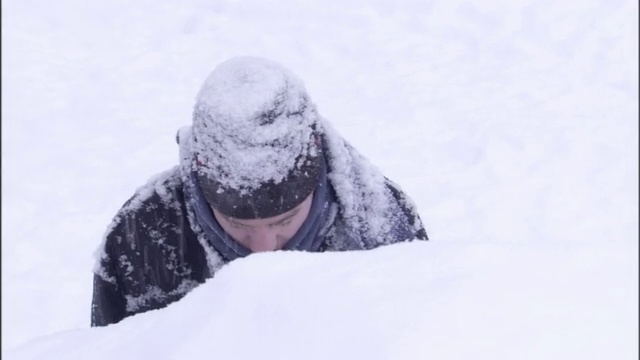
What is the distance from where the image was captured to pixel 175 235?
183cm

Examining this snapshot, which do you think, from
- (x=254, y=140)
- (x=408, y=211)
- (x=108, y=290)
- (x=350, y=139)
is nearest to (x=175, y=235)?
(x=108, y=290)

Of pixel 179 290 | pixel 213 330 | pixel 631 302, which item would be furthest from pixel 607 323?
pixel 179 290

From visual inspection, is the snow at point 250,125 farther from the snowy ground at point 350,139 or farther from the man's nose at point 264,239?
the snowy ground at point 350,139

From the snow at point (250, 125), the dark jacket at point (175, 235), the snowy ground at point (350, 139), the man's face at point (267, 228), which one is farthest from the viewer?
the dark jacket at point (175, 235)

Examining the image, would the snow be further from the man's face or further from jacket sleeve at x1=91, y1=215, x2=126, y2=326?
jacket sleeve at x1=91, y1=215, x2=126, y2=326

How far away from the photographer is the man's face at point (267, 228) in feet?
5.25

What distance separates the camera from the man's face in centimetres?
160

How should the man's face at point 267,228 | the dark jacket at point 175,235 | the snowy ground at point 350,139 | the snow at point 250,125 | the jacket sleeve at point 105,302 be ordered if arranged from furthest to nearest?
the jacket sleeve at point 105,302
the dark jacket at point 175,235
the man's face at point 267,228
the snow at point 250,125
the snowy ground at point 350,139

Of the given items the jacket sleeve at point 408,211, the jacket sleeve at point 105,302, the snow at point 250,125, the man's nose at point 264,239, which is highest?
the snow at point 250,125

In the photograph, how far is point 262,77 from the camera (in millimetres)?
1502

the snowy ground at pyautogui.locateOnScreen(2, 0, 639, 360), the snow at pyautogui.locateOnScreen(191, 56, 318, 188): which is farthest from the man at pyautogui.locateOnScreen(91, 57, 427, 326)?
the snowy ground at pyautogui.locateOnScreen(2, 0, 639, 360)

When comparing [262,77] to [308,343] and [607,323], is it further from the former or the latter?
[607,323]

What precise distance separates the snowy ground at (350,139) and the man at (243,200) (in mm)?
291

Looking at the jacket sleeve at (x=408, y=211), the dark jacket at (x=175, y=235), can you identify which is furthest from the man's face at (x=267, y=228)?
the jacket sleeve at (x=408, y=211)
